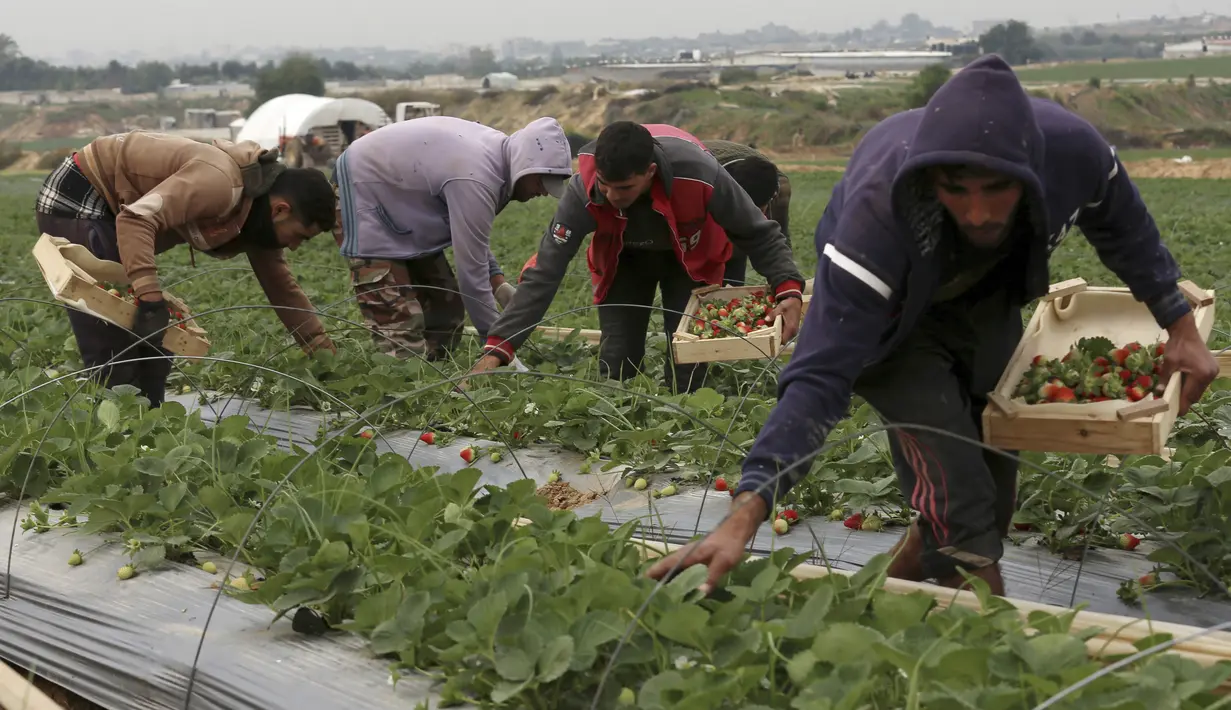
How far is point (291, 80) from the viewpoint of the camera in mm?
70188

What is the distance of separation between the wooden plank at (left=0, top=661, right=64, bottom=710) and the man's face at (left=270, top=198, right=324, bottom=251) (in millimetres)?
1851

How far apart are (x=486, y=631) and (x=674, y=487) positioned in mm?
1479

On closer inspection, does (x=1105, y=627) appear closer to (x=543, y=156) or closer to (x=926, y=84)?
(x=543, y=156)

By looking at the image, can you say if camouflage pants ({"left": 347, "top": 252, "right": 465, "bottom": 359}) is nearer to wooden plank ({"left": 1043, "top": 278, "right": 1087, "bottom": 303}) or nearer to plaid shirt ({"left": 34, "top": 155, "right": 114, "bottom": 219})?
plaid shirt ({"left": 34, "top": 155, "right": 114, "bottom": 219})

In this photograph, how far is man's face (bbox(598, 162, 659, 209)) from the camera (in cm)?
384

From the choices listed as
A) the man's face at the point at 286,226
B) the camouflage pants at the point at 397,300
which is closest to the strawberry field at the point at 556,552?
the camouflage pants at the point at 397,300

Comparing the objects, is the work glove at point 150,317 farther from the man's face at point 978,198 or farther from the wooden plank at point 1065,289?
the man's face at point 978,198

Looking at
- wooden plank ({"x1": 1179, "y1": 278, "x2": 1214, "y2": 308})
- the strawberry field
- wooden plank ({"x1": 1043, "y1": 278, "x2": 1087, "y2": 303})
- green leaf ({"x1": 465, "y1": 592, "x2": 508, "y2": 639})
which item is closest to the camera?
the strawberry field

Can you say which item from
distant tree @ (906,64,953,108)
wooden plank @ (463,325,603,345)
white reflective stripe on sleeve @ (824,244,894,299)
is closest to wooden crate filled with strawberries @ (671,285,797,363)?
wooden plank @ (463,325,603,345)

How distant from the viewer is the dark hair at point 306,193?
4031mm

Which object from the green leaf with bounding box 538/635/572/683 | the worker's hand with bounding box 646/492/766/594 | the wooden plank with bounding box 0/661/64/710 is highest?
the worker's hand with bounding box 646/492/766/594

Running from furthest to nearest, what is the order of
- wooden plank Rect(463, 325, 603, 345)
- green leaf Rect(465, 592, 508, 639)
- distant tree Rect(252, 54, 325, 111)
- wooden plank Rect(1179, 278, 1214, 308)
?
distant tree Rect(252, 54, 325, 111), wooden plank Rect(463, 325, 603, 345), wooden plank Rect(1179, 278, 1214, 308), green leaf Rect(465, 592, 508, 639)

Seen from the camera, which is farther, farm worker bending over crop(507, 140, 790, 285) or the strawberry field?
farm worker bending over crop(507, 140, 790, 285)

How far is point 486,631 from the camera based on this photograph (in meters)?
2.01
